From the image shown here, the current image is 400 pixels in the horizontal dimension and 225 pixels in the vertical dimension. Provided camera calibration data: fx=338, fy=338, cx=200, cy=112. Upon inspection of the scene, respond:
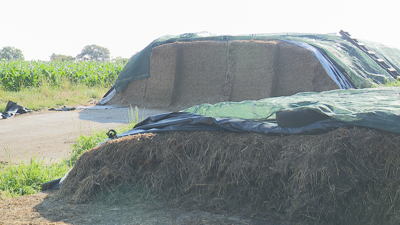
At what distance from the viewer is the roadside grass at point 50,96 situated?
11.7m

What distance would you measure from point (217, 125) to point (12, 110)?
883cm

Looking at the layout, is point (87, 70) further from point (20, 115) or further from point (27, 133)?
point (27, 133)

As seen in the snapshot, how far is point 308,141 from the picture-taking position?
2986mm

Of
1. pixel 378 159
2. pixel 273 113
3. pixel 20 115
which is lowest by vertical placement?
pixel 20 115

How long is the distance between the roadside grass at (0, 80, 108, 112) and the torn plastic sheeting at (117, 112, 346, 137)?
27.8 ft

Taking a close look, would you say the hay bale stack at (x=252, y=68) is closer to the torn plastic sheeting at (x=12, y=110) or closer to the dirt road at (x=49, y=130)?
the dirt road at (x=49, y=130)

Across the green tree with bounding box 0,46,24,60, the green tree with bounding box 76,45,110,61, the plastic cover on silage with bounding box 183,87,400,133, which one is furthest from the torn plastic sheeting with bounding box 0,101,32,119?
the green tree with bounding box 76,45,110,61

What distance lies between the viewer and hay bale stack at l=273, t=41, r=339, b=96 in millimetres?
8094

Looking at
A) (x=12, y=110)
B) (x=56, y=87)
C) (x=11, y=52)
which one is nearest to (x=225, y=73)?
(x=12, y=110)

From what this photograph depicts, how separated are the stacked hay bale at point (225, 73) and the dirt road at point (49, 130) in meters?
0.90

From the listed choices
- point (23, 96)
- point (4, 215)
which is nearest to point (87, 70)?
point (23, 96)

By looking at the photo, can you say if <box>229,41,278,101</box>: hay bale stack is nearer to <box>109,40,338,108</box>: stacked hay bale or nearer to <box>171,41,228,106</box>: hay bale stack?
<box>109,40,338,108</box>: stacked hay bale

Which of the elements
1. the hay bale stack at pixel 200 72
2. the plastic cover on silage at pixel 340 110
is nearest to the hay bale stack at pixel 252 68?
the hay bale stack at pixel 200 72

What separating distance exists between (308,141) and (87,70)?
53.1 ft
